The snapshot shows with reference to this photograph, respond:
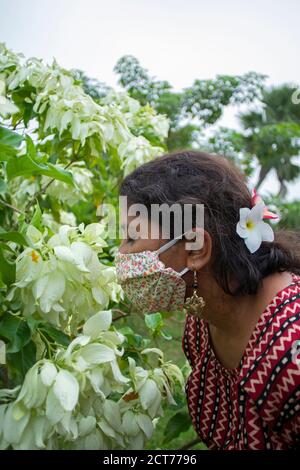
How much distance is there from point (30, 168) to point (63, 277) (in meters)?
0.25

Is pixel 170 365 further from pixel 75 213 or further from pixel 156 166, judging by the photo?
pixel 75 213

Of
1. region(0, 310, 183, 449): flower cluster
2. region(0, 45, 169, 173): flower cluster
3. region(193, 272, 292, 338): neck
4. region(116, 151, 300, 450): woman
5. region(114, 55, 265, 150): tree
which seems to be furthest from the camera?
region(114, 55, 265, 150): tree

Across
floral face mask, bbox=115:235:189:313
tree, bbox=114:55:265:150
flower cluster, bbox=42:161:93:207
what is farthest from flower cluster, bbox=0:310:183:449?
tree, bbox=114:55:265:150

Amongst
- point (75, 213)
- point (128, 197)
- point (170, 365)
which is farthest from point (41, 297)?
point (75, 213)

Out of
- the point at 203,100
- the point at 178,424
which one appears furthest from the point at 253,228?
the point at 203,100

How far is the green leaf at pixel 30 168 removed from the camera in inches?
45.9

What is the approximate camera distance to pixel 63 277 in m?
1.15

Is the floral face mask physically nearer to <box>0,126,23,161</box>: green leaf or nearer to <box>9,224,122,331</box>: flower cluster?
<box>9,224,122,331</box>: flower cluster

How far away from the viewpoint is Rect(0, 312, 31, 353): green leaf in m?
1.17

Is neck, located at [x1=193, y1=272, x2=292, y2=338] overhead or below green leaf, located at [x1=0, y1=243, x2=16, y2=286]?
below

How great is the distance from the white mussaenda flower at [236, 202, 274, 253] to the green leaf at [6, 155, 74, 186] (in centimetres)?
43

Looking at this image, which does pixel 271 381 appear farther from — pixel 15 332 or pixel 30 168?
pixel 30 168

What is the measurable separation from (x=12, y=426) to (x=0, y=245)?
0.37 meters

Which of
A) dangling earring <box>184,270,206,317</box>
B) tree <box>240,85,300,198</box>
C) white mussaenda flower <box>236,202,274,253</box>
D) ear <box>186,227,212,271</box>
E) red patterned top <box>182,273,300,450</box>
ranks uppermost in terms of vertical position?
white mussaenda flower <box>236,202,274,253</box>
